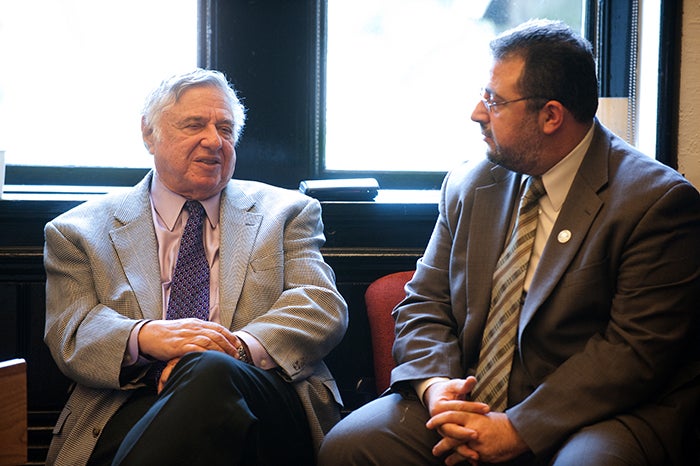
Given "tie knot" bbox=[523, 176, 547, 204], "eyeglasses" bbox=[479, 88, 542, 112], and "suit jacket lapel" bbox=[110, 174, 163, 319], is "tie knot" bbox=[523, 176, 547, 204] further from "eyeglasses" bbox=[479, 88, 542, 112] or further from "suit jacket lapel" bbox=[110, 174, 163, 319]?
"suit jacket lapel" bbox=[110, 174, 163, 319]

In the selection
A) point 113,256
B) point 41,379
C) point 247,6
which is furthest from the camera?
point 247,6

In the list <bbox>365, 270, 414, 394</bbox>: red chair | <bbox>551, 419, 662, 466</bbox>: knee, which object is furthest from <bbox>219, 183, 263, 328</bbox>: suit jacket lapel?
<bbox>551, 419, 662, 466</bbox>: knee

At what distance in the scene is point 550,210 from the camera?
7.32ft

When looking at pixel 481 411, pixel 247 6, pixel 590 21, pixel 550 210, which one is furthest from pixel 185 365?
pixel 590 21

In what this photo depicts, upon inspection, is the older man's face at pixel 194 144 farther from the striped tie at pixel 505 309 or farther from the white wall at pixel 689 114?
the white wall at pixel 689 114

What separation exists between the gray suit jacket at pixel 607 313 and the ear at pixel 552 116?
108 mm

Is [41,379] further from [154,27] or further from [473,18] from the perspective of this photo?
[473,18]

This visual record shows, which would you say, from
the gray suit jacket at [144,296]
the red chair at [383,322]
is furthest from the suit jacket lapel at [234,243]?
the red chair at [383,322]

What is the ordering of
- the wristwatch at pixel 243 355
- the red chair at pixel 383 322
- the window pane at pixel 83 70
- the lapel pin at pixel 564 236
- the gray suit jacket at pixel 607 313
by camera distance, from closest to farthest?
the gray suit jacket at pixel 607 313, the lapel pin at pixel 564 236, the wristwatch at pixel 243 355, the red chair at pixel 383 322, the window pane at pixel 83 70

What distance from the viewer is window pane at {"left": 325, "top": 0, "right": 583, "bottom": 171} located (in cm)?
327

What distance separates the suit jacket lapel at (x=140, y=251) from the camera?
2.46 meters

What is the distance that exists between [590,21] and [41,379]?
2.37 m

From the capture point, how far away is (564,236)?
6.93 feet

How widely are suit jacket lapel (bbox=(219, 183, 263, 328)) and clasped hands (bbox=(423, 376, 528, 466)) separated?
0.70m
